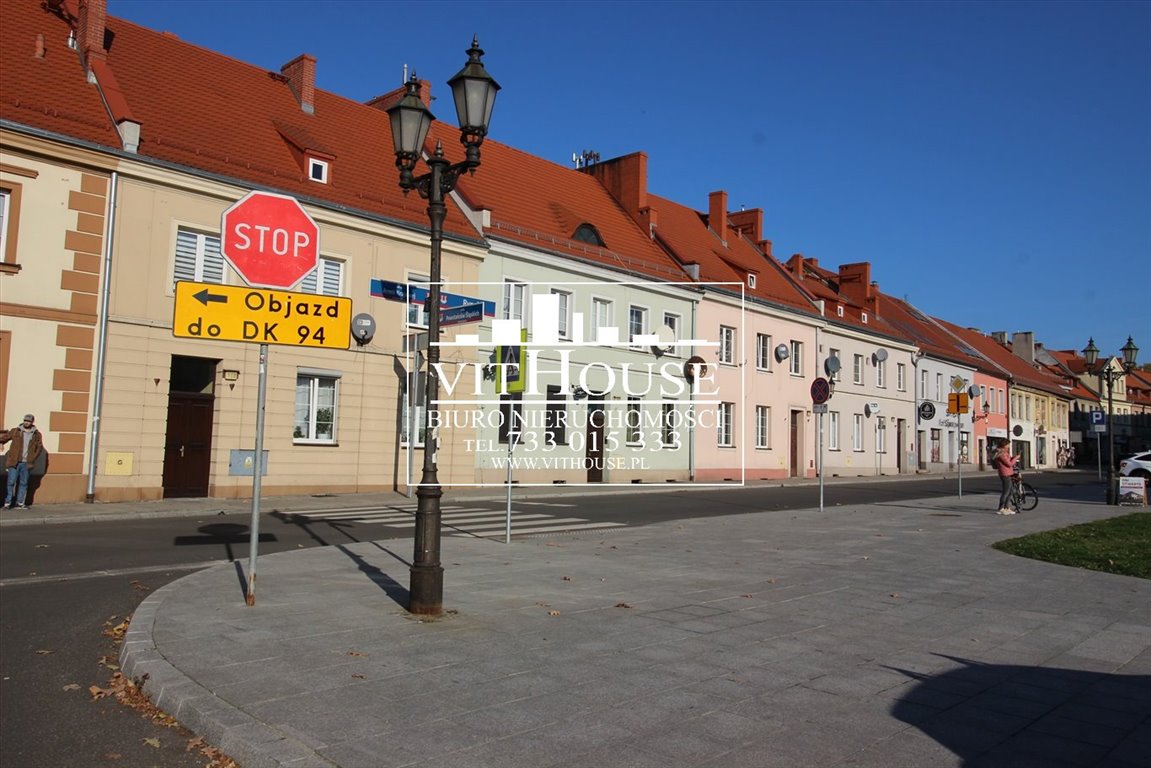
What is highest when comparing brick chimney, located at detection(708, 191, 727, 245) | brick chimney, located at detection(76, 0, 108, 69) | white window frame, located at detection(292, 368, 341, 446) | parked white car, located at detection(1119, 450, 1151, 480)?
brick chimney, located at detection(708, 191, 727, 245)

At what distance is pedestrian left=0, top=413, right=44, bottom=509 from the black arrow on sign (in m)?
12.1

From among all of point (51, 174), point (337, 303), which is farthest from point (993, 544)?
point (51, 174)

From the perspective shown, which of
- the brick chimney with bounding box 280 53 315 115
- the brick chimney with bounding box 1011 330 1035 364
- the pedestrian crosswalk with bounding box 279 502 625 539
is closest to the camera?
the pedestrian crosswalk with bounding box 279 502 625 539

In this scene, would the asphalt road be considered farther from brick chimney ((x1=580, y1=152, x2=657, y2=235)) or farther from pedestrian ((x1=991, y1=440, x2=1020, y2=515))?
brick chimney ((x1=580, y1=152, x2=657, y2=235))

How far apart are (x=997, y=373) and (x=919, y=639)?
60730mm

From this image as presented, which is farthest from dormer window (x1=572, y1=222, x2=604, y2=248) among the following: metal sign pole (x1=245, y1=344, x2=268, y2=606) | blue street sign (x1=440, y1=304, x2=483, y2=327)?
metal sign pole (x1=245, y1=344, x2=268, y2=606)

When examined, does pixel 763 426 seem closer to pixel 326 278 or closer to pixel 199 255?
pixel 326 278

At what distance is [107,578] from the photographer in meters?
9.62

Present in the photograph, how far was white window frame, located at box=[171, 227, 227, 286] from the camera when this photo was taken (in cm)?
1988

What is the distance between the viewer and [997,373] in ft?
201

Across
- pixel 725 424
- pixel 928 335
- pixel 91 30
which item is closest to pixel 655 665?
pixel 91 30

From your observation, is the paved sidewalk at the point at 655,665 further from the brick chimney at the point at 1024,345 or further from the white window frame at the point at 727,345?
the brick chimney at the point at 1024,345

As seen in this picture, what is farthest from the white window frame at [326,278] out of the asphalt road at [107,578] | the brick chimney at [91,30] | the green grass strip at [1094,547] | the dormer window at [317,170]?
the green grass strip at [1094,547]

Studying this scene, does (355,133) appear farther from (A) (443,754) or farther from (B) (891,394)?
(B) (891,394)
